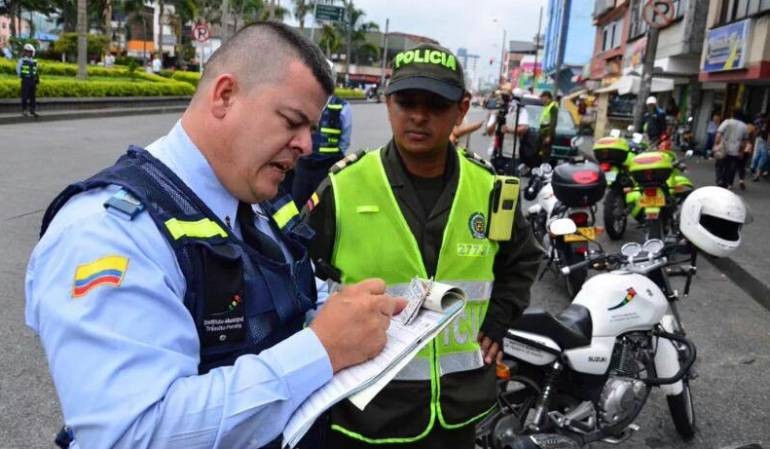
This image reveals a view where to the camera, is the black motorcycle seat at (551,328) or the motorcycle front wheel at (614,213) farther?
the motorcycle front wheel at (614,213)

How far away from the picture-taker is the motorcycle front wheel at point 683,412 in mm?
3465

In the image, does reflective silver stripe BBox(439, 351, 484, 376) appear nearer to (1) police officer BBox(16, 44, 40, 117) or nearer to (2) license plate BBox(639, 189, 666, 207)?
(2) license plate BBox(639, 189, 666, 207)

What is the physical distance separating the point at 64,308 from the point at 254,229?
0.46 metres

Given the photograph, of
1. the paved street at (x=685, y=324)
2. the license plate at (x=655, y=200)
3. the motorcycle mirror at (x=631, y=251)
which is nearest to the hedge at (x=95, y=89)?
the paved street at (x=685, y=324)

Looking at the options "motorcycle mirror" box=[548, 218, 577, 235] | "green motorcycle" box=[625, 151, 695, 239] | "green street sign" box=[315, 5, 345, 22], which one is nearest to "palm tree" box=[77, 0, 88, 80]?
"green street sign" box=[315, 5, 345, 22]

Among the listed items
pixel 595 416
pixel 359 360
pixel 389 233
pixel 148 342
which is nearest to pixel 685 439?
pixel 595 416

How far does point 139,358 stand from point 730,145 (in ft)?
44.5

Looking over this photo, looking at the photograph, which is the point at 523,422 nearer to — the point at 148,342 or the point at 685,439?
the point at 685,439

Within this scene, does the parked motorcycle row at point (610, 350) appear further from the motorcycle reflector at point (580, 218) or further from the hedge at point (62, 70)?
the hedge at point (62, 70)

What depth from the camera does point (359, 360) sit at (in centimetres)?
111

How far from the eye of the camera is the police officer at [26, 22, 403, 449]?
934mm

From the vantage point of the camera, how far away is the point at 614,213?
327 inches

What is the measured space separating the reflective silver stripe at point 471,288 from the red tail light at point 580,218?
4.20 m

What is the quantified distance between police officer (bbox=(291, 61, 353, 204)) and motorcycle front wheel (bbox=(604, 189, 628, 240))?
12.8 feet
